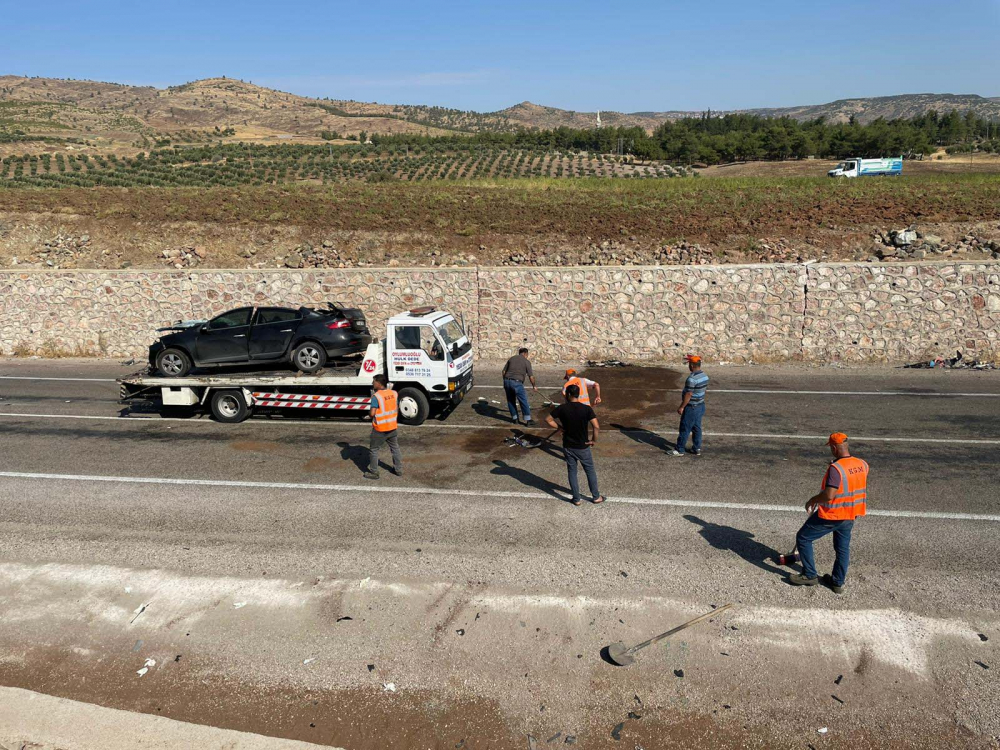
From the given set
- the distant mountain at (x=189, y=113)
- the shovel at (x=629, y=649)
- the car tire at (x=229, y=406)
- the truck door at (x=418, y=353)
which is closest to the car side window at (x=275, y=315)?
the car tire at (x=229, y=406)

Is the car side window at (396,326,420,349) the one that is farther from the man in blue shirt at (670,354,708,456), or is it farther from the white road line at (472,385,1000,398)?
the white road line at (472,385,1000,398)

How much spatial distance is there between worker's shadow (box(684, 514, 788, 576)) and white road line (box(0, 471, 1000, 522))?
700 millimetres

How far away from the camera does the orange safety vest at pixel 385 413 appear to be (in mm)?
10250

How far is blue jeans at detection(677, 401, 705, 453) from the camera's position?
36.2ft

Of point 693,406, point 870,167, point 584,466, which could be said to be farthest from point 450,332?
point 870,167

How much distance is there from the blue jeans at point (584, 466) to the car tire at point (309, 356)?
6.47m

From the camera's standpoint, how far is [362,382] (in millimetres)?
12773

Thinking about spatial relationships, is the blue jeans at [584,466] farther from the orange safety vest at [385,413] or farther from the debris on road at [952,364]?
the debris on road at [952,364]

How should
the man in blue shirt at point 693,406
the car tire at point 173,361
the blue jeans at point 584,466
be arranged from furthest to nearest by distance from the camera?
the car tire at point 173,361 → the man in blue shirt at point 693,406 → the blue jeans at point 584,466

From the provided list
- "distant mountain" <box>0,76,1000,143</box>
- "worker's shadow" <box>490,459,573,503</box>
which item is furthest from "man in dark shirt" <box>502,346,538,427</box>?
"distant mountain" <box>0,76,1000,143</box>

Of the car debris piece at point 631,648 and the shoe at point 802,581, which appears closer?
the car debris piece at point 631,648

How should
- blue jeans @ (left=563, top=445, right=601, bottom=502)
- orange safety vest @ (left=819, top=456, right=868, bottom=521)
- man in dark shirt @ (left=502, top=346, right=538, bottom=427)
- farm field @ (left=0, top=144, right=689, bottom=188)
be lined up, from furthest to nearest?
farm field @ (left=0, top=144, right=689, bottom=188) → man in dark shirt @ (left=502, top=346, right=538, bottom=427) → blue jeans @ (left=563, top=445, right=601, bottom=502) → orange safety vest @ (left=819, top=456, right=868, bottom=521)

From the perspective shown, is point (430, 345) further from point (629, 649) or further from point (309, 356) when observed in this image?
point (629, 649)

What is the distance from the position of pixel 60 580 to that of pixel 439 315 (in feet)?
25.8
